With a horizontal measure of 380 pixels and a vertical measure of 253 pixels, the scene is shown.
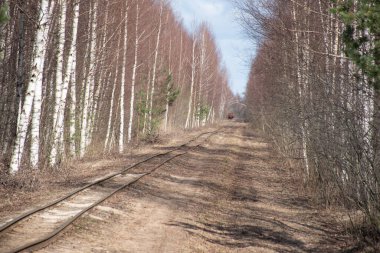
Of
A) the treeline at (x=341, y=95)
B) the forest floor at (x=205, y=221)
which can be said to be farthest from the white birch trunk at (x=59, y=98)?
the treeline at (x=341, y=95)

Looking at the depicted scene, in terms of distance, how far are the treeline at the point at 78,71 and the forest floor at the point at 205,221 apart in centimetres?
316

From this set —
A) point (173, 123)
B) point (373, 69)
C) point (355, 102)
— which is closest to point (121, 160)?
point (355, 102)

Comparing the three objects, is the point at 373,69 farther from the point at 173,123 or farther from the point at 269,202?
the point at 173,123

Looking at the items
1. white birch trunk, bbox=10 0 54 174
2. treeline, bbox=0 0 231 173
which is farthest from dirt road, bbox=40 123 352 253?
treeline, bbox=0 0 231 173

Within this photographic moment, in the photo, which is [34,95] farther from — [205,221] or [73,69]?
[205,221]

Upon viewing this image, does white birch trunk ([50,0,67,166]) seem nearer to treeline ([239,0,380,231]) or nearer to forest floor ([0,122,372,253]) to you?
forest floor ([0,122,372,253])

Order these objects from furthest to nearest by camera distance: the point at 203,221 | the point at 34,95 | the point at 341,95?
the point at 34,95 < the point at 203,221 < the point at 341,95

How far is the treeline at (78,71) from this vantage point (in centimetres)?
1277

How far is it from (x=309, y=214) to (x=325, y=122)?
2.03 meters

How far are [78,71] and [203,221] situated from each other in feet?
52.4

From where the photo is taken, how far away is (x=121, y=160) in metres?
19.8

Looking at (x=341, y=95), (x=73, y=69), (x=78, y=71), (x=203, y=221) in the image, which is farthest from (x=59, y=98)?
(x=341, y=95)

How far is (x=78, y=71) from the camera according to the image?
78.3 ft

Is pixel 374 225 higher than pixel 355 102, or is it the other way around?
pixel 355 102
